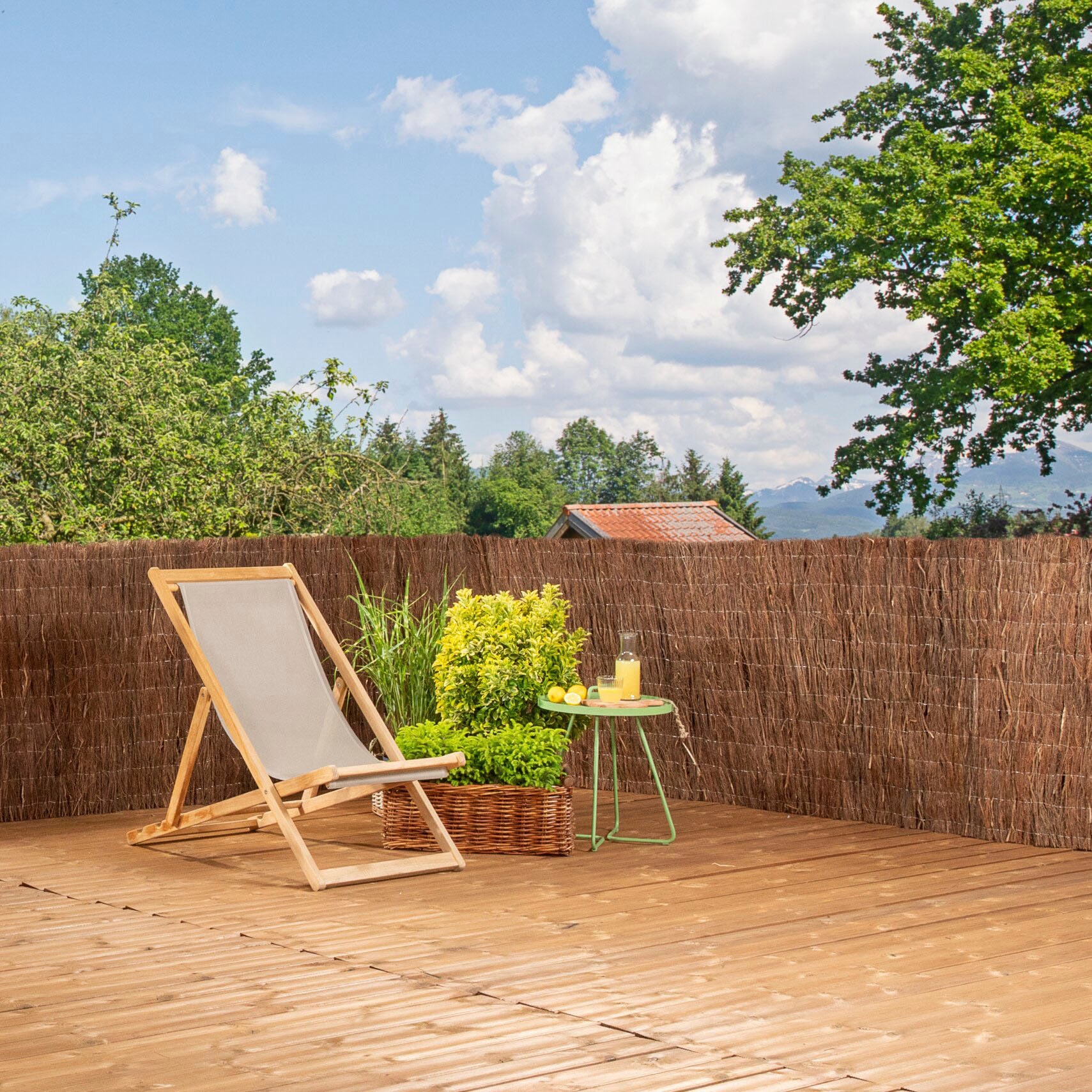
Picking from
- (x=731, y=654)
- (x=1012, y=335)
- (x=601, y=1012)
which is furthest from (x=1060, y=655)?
(x=1012, y=335)

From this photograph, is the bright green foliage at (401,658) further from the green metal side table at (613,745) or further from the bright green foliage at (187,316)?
the bright green foliage at (187,316)

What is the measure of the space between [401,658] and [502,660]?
1.19 metres

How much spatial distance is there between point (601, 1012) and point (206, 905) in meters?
1.79

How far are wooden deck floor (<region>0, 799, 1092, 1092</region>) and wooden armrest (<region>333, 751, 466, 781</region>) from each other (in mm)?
400

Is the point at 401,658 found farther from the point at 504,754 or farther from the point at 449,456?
the point at 449,456

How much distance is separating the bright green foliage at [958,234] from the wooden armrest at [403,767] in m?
18.5

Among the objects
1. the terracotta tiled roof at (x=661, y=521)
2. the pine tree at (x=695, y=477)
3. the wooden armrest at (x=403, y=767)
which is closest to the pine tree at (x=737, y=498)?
the pine tree at (x=695, y=477)

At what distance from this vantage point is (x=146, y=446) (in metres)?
12.1

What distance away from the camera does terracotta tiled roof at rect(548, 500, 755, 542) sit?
2881cm

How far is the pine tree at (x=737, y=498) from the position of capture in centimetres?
6794

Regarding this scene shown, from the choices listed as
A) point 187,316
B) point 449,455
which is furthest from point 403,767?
point 449,455

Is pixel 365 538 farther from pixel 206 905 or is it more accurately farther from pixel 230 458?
pixel 230 458

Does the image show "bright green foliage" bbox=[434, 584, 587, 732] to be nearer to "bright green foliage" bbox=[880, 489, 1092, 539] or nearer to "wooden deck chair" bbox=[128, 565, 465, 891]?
"wooden deck chair" bbox=[128, 565, 465, 891]

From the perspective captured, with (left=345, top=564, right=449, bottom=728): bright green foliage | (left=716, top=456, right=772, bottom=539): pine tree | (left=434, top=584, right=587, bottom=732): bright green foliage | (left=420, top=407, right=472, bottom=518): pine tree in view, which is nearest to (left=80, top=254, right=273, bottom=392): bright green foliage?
(left=420, top=407, right=472, bottom=518): pine tree
